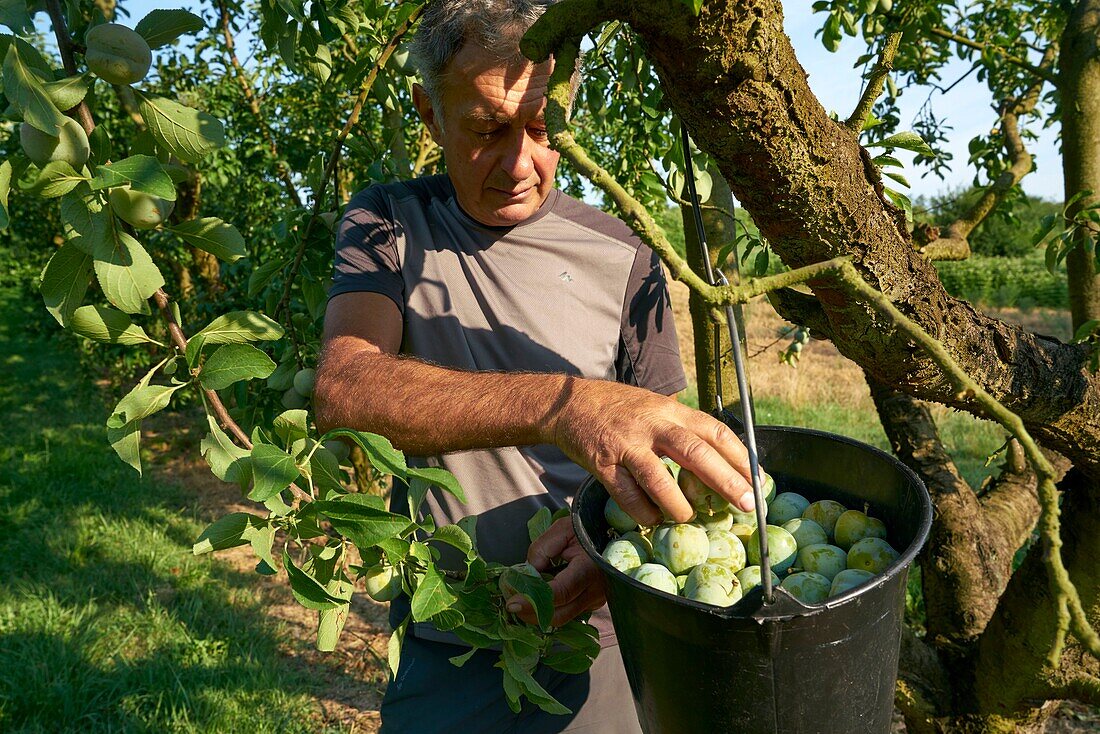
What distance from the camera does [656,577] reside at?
0.99m

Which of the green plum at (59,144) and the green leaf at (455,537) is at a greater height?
the green plum at (59,144)

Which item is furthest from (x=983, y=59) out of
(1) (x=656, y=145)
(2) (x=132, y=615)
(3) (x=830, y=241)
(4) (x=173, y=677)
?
(2) (x=132, y=615)

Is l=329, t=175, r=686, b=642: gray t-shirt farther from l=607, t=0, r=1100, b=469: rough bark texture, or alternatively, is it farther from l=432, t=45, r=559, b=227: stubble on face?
l=607, t=0, r=1100, b=469: rough bark texture

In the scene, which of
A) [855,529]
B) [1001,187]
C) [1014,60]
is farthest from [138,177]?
[1014,60]

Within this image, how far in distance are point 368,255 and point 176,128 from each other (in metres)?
0.71

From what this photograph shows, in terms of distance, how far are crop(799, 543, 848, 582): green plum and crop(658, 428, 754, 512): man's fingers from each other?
175mm

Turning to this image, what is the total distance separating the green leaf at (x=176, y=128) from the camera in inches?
41.1

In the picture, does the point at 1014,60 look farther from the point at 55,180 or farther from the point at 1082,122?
the point at 55,180

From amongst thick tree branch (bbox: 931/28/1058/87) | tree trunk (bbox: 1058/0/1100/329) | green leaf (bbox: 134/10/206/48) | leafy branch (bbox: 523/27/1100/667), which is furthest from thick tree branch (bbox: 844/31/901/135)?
thick tree branch (bbox: 931/28/1058/87)

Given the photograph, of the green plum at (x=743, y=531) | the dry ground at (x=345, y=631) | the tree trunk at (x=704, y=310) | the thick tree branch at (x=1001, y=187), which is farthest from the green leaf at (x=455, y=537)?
the dry ground at (x=345, y=631)

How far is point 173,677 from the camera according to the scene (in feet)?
10.8

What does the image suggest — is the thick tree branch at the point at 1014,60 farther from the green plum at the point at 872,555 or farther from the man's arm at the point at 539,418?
the man's arm at the point at 539,418

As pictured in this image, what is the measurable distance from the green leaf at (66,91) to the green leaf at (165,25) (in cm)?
14

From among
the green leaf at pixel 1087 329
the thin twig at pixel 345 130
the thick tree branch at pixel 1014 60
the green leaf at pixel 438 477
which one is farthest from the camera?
the thick tree branch at pixel 1014 60
